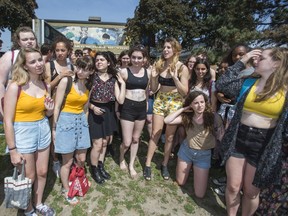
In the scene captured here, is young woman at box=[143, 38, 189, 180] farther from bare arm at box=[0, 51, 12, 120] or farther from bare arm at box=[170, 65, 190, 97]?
bare arm at box=[0, 51, 12, 120]

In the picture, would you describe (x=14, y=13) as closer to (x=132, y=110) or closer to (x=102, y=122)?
(x=102, y=122)

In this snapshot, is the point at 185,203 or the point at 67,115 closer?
the point at 67,115

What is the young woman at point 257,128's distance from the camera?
2541 mm

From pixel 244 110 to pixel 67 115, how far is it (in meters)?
2.25

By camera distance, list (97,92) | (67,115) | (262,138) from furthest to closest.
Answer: (97,92), (67,115), (262,138)

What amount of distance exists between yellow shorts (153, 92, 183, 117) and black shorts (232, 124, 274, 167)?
134 centimetres

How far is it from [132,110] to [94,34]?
123 ft

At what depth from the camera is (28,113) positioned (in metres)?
2.66

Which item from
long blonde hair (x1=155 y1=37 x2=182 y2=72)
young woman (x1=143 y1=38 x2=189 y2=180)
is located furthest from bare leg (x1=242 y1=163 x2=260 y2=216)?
long blonde hair (x1=155 y1=37 x2=182 y2=72)

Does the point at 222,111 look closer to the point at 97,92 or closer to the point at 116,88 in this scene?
the point at 116,88

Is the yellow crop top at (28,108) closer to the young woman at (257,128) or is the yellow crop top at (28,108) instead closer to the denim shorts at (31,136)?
the denim shorts at (31,136)

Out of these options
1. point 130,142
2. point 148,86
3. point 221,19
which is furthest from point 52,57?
point 221,19

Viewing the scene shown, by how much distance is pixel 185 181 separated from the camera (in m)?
4.16

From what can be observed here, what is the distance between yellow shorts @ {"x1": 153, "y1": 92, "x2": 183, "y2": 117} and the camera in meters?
4.01
